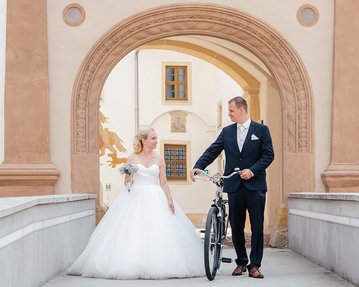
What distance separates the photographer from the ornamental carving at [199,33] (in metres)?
14.3

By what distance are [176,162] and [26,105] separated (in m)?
24.1

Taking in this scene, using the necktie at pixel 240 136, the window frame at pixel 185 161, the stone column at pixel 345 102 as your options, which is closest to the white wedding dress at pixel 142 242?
the necktie at pixel 240 136

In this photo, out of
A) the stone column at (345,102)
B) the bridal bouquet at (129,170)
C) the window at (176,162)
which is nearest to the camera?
the bridal bouquet at (129,170)

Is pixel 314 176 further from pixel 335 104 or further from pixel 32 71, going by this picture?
pixel 32 71

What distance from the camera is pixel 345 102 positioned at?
14.6m

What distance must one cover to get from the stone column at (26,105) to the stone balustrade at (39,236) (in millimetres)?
1891

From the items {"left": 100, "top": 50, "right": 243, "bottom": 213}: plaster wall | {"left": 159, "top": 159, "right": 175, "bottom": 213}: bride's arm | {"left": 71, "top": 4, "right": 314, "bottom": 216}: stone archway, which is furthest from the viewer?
{"left": 100, "top": 50, "right": 243, "bottom": 213}: plaster wall

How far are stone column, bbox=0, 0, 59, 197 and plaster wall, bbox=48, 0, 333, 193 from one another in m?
0.16

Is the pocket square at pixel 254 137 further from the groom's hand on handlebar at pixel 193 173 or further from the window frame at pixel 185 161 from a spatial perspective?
the window frame at pixel 185 161

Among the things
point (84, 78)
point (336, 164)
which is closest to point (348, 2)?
point (336, 164)

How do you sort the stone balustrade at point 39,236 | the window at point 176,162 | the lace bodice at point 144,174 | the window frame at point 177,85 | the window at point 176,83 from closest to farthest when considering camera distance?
the stone balustrade at point 39,236
the lace bodice at point 144,174
the window at point 176,162
the window frame at point 177,85
the window at point 176,83

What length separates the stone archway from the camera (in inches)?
562

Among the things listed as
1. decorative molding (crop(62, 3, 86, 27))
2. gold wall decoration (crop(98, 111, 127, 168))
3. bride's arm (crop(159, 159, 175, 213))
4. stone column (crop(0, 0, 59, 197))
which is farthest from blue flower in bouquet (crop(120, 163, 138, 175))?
gold wall decoration (crop(98, 111, 127, 168))

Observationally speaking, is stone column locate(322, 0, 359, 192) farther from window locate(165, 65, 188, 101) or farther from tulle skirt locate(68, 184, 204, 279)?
window locate(165, 65, 188, 101)
